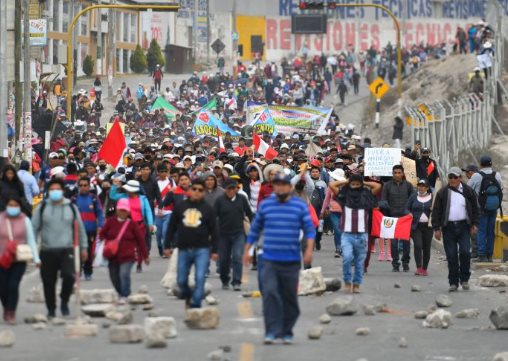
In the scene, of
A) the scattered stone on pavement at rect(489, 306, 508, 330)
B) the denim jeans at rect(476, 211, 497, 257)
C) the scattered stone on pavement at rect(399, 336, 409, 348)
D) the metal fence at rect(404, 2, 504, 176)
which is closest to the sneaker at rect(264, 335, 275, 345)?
the scattered stone on pavement at rect(399, 336, 409, 348)

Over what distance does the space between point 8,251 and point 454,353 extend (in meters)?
4.49

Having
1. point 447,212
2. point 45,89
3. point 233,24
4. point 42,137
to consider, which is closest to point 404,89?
point 45,89

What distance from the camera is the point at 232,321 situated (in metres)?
17.2

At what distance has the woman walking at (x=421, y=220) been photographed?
23.5 meters

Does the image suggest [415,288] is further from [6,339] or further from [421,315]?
[6,339]

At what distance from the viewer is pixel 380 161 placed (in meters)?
28.5

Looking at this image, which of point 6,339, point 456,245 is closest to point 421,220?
point 456,245

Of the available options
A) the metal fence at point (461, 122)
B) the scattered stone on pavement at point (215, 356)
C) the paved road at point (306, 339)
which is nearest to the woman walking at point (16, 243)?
the paved road at point (306, 339)

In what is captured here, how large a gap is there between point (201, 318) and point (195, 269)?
1.20 meters

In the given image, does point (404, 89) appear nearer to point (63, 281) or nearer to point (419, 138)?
point (419, 138)

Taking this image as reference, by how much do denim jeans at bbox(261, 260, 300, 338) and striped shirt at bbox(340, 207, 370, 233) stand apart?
531 centimetres

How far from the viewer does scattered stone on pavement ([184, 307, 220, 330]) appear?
645 inches

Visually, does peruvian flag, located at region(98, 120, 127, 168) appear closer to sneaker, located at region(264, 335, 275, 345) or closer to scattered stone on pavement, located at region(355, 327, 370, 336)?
scattered stone on pavement, located at region(355, 327, 370, 336)

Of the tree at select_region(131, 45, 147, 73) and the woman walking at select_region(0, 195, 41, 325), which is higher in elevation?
the tree at select_region(131, 45, 147, 73)
